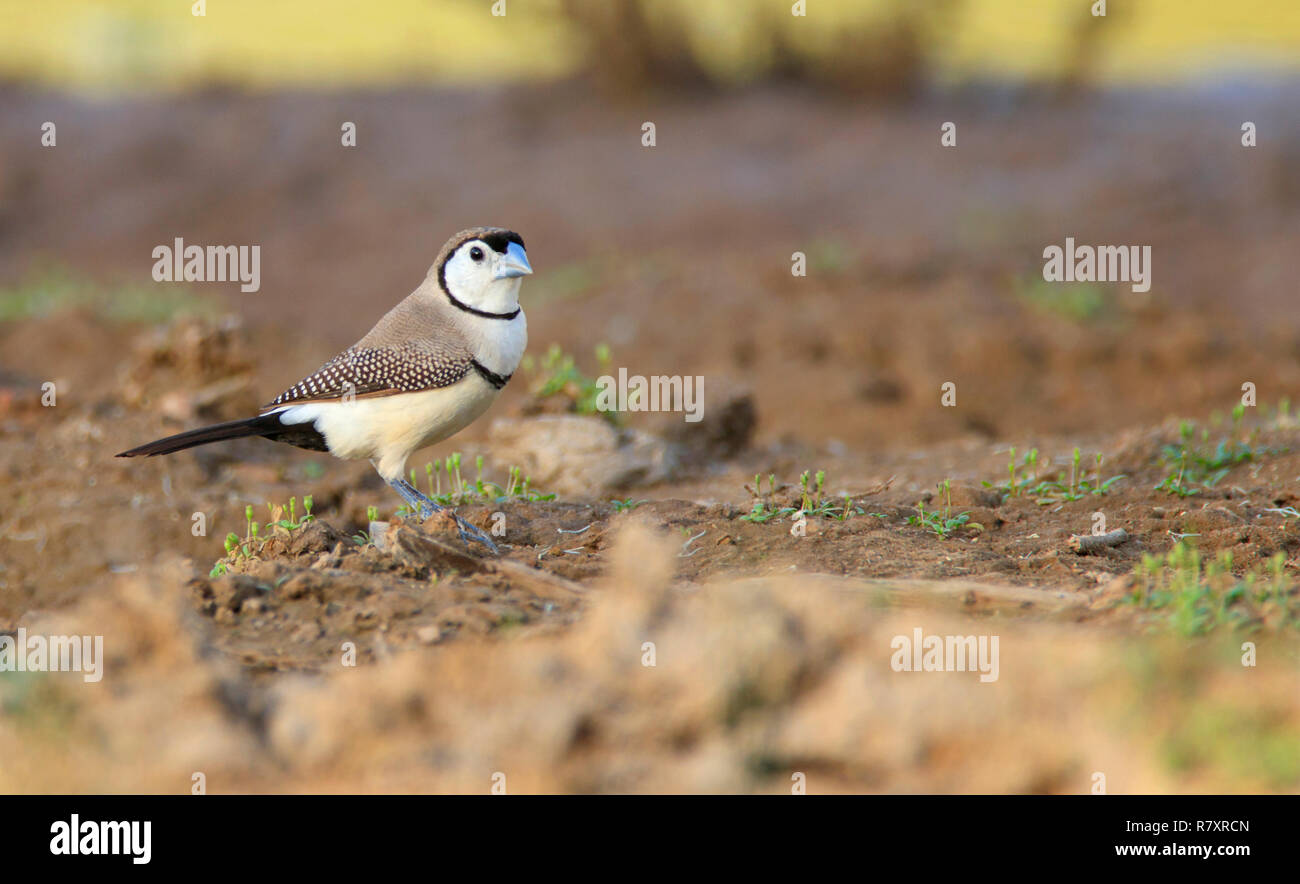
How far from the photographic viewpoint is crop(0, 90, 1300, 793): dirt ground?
2898mm

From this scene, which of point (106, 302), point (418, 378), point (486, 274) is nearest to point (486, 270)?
point (486, 274)

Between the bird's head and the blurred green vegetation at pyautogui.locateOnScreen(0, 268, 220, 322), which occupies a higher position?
the blurred green vegetation at pyautogui.locateOnScreen(0, 268, 220, 322)

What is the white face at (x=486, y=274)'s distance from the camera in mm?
5297

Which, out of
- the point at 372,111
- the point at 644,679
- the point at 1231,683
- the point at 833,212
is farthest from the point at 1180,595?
the point at 372,111

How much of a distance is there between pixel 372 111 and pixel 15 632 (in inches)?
530

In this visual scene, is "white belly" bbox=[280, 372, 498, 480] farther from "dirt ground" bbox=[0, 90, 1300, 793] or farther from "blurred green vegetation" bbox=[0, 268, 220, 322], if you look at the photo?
"blurred green vegetation" bbox=[0, 268, 220, 322]

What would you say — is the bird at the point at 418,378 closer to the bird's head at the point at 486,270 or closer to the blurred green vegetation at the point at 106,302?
the bird's head at the point at 486,270

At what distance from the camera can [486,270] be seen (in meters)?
5.31

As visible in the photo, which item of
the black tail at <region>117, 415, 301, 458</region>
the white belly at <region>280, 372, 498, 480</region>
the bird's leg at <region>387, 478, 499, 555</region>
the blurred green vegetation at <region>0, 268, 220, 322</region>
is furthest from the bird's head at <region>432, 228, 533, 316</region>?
the blurred green vegetation at <region>0, 268, 220, 322</region>

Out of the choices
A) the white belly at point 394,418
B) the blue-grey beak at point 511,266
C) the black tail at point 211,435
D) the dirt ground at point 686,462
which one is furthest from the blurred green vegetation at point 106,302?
the blue-grey beak at point 511,266

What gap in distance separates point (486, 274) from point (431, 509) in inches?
37.3

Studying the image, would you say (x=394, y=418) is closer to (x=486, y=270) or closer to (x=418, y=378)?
(x=418, y=378)

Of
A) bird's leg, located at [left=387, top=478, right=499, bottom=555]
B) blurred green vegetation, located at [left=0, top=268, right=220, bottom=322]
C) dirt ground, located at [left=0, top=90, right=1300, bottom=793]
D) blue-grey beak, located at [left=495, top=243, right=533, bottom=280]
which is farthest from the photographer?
blurred green vegetation, located at [left=0, top=268, right=220, bottom=322]

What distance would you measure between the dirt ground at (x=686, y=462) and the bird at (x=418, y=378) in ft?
1.26
